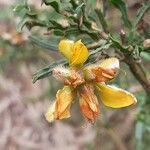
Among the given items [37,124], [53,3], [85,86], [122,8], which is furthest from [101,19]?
[37,124]

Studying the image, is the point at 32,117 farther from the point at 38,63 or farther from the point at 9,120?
the point at 38,63

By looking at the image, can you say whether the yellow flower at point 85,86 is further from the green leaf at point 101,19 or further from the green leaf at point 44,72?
Result: the green leaf at point 101,19

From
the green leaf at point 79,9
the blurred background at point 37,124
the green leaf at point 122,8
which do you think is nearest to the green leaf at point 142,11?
the green leaf at point 122,8

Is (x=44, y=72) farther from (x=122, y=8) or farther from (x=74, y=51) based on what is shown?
(x=122, y=8)


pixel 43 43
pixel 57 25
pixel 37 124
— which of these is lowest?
pixel 37 124

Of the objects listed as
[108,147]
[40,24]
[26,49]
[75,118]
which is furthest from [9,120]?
[40,24]

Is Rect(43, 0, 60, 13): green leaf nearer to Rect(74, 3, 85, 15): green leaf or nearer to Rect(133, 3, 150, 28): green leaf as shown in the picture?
Rect(74, 3, 85, 15): green leaf

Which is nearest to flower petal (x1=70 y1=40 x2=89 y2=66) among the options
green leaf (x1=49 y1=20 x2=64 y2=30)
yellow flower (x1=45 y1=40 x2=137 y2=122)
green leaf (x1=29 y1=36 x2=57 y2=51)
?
yellow flower (x1=45 y1=40 x2=137 y2=122)
